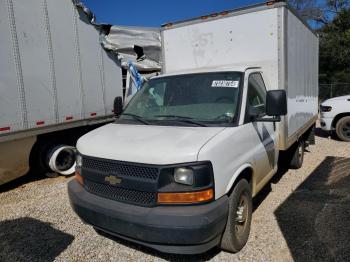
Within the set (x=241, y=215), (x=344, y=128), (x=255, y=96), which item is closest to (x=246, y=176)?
(x=241, y=215)

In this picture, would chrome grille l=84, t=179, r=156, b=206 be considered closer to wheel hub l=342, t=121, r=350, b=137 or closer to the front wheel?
the front wheel

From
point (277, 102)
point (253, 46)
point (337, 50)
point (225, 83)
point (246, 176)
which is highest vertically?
point (337, 50)

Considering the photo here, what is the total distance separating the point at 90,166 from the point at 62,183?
337 centimetres

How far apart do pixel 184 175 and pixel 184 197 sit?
0.67 feet

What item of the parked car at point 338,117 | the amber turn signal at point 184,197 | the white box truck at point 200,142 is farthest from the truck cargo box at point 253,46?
the parked car at point 338,117

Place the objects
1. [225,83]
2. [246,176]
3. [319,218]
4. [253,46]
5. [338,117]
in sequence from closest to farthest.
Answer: [246,176]
[225,83]
[319,218]
[253,46]
[338,117]

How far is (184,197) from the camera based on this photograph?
3166 millimetres

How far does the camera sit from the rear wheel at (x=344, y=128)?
10242 millimetres

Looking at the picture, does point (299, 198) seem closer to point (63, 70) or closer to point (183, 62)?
point (183, 62)

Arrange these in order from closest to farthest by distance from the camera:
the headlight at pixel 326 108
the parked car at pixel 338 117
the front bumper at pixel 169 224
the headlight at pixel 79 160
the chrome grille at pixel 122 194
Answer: the front bumper at pixel 169 224 → the chrome grille at pixel 122 194 → the headlight at pixel 79 160 → the parked car at pixel 338 117 → the headlight at pixel 326 108

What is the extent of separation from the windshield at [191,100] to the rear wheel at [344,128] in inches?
287

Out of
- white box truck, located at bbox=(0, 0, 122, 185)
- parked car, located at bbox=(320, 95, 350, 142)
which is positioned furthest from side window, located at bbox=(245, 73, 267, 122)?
parked car, located at bbox=(320, 95, 350, 142)

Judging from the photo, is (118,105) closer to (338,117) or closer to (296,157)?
(296,157)

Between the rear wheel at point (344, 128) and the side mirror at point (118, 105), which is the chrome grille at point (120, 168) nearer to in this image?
the side mirror at point (118, 105)
